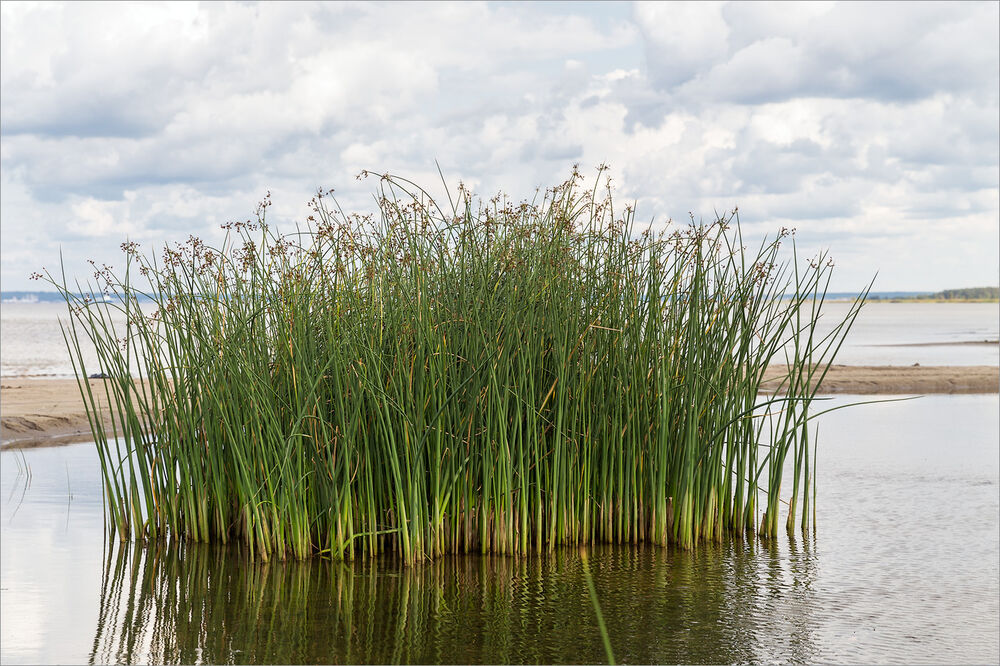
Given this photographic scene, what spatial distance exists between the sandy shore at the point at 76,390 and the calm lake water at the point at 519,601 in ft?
13.7

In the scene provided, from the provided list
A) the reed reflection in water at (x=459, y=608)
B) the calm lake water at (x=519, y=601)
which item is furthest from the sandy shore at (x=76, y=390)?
the reed reflection in water at (x=459, y=608)

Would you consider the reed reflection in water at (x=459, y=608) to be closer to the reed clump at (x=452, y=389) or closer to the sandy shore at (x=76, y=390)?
the reed clump at (x=452, y=389)

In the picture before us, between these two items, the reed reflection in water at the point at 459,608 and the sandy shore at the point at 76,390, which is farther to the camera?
the sandy shore at the point at 76,390

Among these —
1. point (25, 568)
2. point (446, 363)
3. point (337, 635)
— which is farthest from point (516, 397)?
point (25, 568)

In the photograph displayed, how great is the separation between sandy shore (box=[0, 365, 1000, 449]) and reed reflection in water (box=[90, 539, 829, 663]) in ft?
16.1

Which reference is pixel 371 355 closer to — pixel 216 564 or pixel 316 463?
pixel 316 463

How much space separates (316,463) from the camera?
5922 mm

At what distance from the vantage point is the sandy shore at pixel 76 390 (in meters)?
12.1

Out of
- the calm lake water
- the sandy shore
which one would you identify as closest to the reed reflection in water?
the calm lake water

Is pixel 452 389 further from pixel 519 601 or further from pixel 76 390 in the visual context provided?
pixel 76 390

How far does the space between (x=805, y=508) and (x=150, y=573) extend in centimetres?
447

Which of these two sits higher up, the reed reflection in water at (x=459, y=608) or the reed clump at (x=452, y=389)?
the reed clump at (x=452, y=389)

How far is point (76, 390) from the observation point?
55.7 feet

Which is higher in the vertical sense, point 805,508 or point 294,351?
point 294,351
